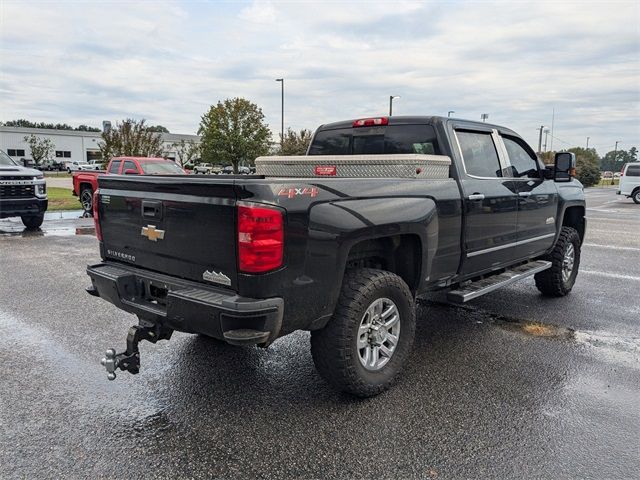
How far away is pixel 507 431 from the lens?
3166mm

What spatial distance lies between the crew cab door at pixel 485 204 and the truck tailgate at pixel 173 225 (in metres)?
2.27

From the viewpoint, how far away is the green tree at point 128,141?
24.5 metres

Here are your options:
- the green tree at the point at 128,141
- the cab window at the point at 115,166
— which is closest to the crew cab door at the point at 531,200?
the cab window at the point at 115,166

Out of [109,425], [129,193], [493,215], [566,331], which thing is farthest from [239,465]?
[566,331]

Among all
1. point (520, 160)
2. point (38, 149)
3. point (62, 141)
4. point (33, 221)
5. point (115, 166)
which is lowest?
point (33, 221)

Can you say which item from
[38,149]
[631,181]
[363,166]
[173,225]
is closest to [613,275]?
[363,166]

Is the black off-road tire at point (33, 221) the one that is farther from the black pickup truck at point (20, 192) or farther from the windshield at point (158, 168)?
the windshield at point (158, 168)

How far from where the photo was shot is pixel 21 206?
11.6 meters

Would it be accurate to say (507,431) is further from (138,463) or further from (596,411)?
(138,463)

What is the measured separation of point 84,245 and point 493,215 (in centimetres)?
803

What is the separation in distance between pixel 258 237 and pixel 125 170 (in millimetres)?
13132

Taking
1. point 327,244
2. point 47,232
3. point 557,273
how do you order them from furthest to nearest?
point 47,232, point 557,273, point 327,244

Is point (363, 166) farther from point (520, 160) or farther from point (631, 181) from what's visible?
point (631, 181)

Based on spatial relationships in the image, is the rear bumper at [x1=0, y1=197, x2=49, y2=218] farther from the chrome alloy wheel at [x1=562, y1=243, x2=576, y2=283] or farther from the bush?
the bush
